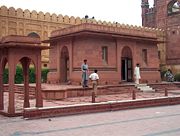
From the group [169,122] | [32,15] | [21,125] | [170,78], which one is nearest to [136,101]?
[169,122]

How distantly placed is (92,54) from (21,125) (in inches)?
450

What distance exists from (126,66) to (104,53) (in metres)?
3.08

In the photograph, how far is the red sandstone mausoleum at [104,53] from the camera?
71.0ft

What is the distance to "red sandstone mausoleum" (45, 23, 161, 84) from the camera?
21641 millimetres

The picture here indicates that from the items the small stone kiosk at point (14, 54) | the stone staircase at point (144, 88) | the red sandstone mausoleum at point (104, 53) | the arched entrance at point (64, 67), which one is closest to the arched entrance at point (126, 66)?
the red sandstone mausoleum at point (104, 53)

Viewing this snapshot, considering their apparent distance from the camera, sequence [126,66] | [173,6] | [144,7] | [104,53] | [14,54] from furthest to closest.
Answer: [144,7], [173,6], [126,66], [104,53], [14,54]

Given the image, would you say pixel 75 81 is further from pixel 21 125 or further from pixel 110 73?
pixel 21 125

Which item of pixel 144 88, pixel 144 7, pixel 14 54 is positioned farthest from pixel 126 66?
pixel 144 7

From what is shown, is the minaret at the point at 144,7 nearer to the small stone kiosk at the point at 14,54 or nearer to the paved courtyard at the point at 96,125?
the small stone kiosk at the point at 14,54

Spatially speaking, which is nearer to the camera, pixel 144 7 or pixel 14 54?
pixel 14 54

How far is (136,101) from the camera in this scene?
15.7 meters

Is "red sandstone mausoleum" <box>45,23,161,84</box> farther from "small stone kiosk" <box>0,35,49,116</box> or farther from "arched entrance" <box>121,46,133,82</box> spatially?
"small stone kiosk" <box>0,35,49,116</box>

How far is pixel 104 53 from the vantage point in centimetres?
2270

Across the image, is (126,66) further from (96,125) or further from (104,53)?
(96,125)
